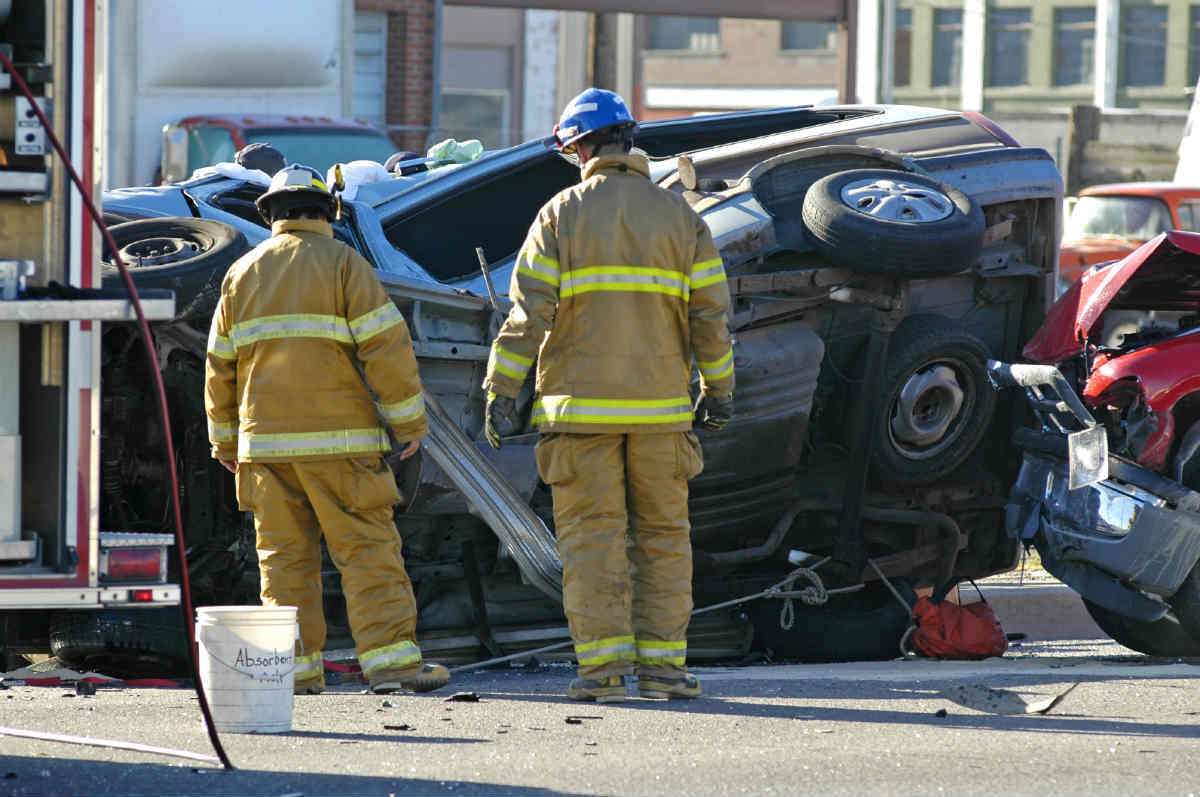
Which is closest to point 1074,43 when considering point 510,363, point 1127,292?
point 1127,292

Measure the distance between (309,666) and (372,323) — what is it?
3.48 ft

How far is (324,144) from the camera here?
15.7 m

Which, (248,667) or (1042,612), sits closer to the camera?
(248,667)

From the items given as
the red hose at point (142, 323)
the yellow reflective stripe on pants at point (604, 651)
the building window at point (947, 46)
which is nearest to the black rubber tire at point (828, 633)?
the yellow reflective stripe on pants at point (604, 651)

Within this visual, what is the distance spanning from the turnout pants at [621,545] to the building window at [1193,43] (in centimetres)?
3844

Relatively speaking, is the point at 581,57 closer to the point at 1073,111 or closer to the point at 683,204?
the point at 1073,111

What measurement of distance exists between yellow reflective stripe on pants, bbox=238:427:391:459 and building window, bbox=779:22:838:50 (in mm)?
45449

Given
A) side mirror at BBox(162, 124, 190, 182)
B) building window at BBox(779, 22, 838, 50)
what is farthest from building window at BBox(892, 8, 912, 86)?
side mirror at BBox(162, 124, 190, 182)

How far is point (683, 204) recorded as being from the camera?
599 centimetres

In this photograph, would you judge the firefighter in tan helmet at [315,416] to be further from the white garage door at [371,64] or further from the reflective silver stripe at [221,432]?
the white garage door at [371,64]

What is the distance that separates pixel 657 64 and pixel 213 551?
46064mm

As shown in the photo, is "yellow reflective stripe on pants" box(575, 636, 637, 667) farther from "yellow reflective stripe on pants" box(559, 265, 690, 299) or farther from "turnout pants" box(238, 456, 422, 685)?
"yellow reflective stripe on pants" box(559, 265, 690, 299)

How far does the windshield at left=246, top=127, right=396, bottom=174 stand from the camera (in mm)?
15594

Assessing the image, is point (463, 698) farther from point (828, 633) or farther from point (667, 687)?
point (828, 633)
